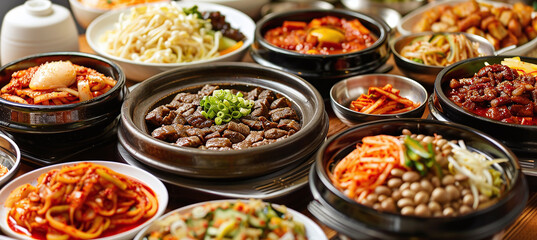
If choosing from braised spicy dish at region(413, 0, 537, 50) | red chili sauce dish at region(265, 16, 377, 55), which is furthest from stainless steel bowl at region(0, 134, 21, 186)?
braised spicy dish at region(413, 0, 537, 50)

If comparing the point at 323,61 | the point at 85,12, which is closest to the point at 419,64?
the point at 323,61

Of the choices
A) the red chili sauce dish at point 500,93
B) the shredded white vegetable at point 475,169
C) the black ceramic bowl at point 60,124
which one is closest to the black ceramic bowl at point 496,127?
the red chili sauce dish at point 500,93

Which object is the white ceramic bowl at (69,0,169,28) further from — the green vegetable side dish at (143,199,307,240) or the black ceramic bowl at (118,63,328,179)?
the green vegetable side dish at (143,199,307,240)

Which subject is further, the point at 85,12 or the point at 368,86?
the point at 85,12

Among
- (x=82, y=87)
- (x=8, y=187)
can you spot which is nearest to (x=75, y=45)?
(x=82, y=87)

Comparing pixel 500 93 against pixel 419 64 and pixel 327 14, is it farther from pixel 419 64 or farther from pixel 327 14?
pixel 327 14

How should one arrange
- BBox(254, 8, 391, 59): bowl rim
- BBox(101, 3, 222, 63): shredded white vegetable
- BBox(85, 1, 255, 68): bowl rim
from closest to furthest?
BBox(254, 8, 391, 59): bowl rim → BBox(85, 1, 255, 68): bowl rim → BBox(101, 3, 222, 63): shredded white vegetable

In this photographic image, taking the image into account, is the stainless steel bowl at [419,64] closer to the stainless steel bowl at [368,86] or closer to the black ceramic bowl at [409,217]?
the stainless steel bowl at [368,86]

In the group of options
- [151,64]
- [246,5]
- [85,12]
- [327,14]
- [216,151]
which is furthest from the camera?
[246,5]

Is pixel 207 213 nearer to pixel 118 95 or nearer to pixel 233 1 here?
pixel 118 95
